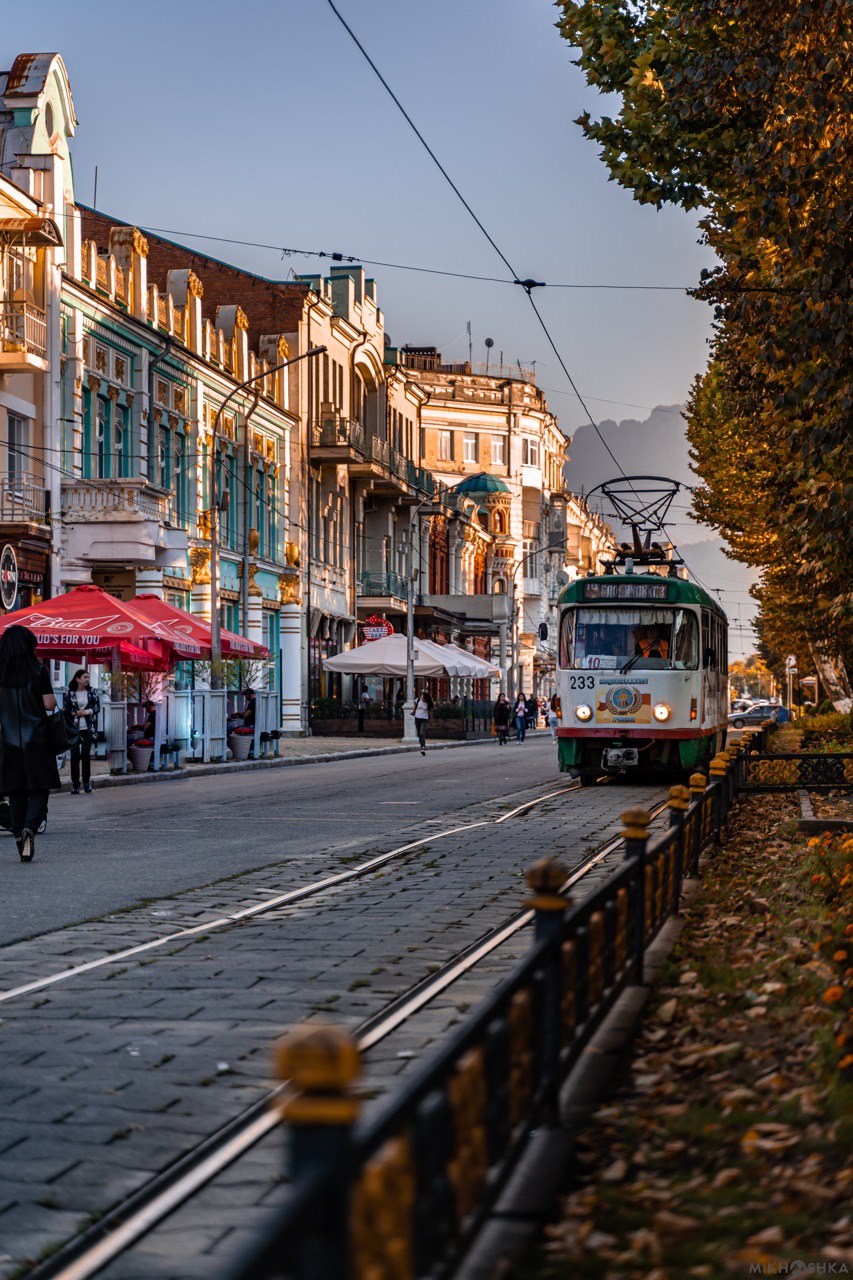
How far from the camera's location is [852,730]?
30797 millimetres

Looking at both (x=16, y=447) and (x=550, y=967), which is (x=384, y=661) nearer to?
(x=16, y=447)

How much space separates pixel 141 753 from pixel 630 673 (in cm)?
1001

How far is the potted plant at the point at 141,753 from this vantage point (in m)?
30.0

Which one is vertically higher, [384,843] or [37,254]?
[37,254]

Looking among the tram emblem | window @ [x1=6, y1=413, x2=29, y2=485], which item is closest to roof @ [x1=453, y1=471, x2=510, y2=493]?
window @ [x1=6, y1=413, x2=29, y2=485]

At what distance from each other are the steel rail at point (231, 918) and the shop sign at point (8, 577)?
16.0 m

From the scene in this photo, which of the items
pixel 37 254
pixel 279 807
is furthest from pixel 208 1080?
pixel 37 254

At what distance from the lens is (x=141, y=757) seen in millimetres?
30000

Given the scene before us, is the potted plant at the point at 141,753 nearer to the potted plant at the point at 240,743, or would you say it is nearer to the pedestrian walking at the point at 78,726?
the pedestrian walking at the point at 78,726

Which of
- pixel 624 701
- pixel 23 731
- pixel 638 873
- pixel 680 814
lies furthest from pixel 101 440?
pixel 638 873

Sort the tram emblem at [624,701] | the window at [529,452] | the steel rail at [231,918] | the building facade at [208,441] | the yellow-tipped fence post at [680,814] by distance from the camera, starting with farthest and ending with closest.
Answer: the window at [529,452] < the building facade at [208,441] < the tram emblem at [624,701] < the yellow-tipped fence post at [680,814] < the steel rail at [231,918]

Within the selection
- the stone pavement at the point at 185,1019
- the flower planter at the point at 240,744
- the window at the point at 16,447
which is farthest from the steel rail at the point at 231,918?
the flower planter at the point at 240,744

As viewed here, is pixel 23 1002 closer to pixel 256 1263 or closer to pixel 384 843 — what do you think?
pixel 256 1263

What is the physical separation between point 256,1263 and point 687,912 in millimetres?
8111
